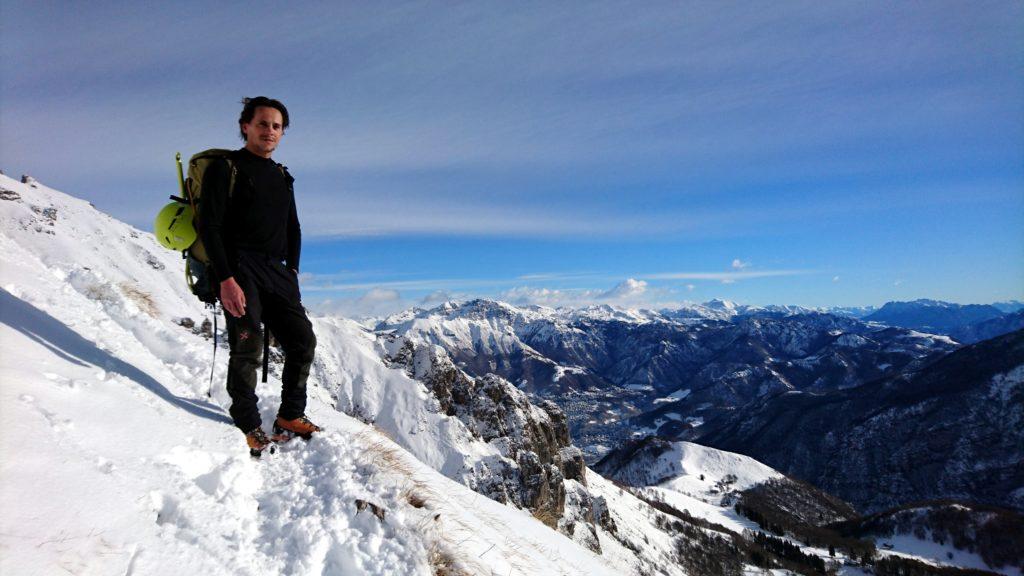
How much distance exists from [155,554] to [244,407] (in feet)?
10.2

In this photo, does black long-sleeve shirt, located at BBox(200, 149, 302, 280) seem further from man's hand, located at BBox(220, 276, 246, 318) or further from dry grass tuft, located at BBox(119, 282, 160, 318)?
dry grass tuft, located at BBox(119, 282, 160, 318)

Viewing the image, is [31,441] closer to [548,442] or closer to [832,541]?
[548,442]

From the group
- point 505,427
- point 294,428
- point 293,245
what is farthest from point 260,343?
point 505,427

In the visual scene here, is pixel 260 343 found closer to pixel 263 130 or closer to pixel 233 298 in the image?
pixel 233 298

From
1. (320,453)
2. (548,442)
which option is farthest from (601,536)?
(320,453)

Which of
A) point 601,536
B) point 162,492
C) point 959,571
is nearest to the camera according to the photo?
point 162,492

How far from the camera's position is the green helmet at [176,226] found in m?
6.38

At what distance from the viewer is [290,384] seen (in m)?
6.77

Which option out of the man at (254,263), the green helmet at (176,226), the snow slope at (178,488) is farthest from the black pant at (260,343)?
the green helmet at (176,226)

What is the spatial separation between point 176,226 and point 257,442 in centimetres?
307

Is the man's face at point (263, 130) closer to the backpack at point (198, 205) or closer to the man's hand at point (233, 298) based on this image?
the backpack at point (198, 205)

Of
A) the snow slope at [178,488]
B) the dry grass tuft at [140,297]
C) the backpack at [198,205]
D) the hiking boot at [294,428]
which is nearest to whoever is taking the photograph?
the snow slope at [178,488]

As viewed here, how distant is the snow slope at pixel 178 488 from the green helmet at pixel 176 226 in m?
1.95

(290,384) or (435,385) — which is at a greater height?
(290,384)
